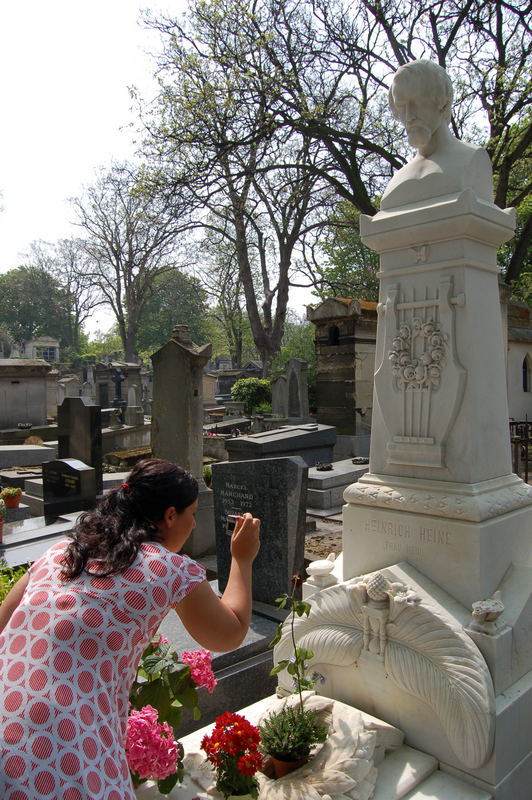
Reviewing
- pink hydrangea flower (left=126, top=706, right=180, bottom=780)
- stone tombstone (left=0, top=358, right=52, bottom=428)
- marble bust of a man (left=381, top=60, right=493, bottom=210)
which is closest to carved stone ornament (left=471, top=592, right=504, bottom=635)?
pink hydrangea flower (left=126, top=706, right=180, bottom=780)

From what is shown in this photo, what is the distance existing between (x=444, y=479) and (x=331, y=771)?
1.38 metres

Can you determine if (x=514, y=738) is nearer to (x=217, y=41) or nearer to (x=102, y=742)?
(x=102, y=742)

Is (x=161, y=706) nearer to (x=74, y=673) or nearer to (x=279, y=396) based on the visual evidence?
(x=74, y=673)

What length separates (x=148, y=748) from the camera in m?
1.80

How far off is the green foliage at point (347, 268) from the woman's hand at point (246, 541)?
2042 cm

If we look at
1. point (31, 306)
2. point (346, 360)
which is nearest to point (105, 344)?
point (31, 306)

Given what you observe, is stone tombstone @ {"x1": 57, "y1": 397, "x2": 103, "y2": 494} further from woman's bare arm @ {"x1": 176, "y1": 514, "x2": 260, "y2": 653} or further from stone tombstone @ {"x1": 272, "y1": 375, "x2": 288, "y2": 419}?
stone tombstone @ {"x1": 272, "y1": 375, "x2": 288, "y2": 419}

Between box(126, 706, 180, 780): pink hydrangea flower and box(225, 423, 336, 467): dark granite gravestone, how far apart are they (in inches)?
258

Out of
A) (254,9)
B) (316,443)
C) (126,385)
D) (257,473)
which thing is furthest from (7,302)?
(257,473)

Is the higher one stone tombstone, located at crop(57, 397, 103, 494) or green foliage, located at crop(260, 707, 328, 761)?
stone tombstone, located at crop(57, 397, 103, 494)

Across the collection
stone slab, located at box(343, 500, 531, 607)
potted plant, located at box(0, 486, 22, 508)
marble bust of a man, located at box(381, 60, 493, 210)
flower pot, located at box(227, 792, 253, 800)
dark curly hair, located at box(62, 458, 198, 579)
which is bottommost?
flower pot, located at box(227, 792, 253, 800)

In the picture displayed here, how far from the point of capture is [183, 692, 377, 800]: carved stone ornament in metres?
2.19

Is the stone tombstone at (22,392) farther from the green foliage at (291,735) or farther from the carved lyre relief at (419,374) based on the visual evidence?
the green foliage at (291,735)

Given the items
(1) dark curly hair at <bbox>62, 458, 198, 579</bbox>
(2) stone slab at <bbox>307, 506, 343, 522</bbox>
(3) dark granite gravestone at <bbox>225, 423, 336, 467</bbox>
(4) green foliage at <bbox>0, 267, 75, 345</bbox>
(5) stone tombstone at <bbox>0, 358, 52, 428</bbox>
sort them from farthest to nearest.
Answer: (4) green foliage at <bbox>0, 267, 75, 345</bbox>
(5) stone tombstone at <bbox>0, 358, 52, 428</bbox>
(3) dark granite gravestone at <bbox>225, 423, 336, 467</bbox>
(2) stone slab at <bbox>307, 506, 343, 522</bbox>
(1) dark curly hair at <bbox>62, 458, 198, 579</bbox>
